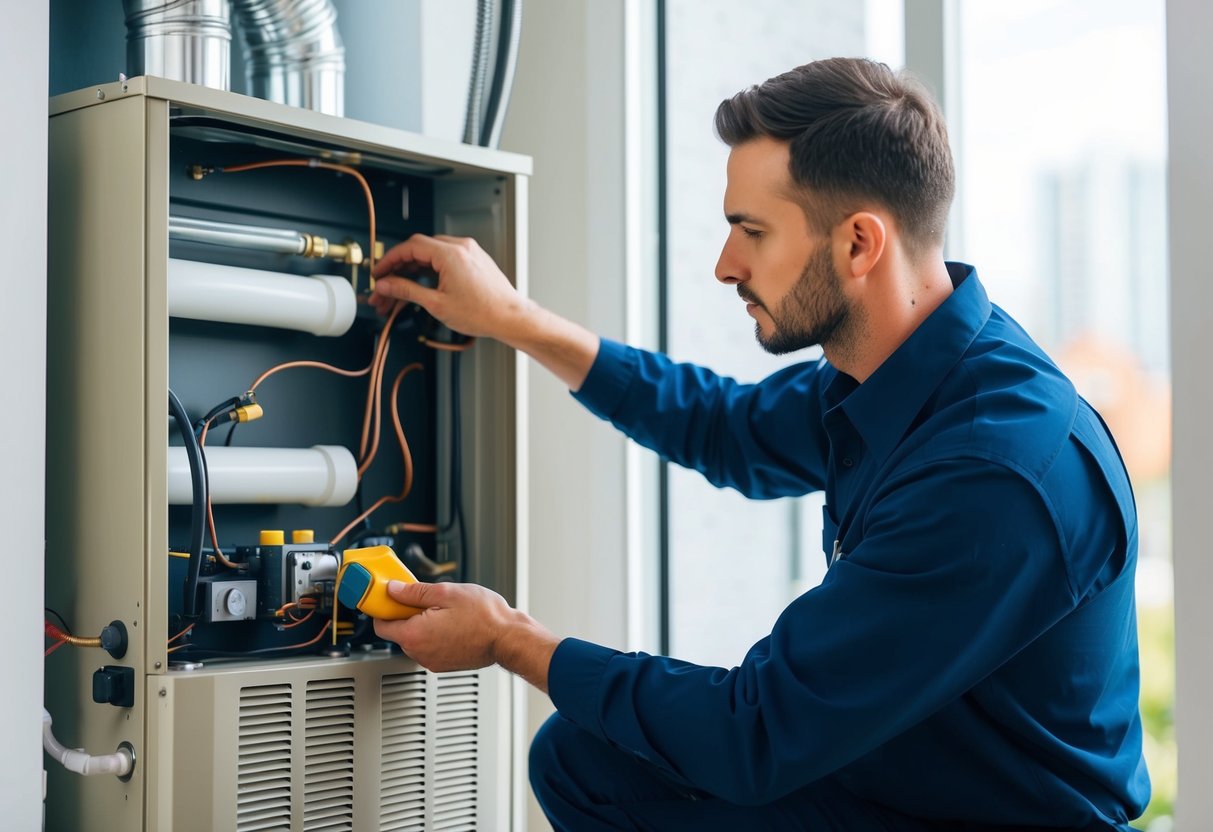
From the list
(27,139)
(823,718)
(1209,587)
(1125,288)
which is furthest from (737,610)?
(27,139)

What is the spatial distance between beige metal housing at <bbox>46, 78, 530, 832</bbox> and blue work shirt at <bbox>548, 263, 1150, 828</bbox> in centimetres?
32

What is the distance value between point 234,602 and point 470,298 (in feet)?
1.63

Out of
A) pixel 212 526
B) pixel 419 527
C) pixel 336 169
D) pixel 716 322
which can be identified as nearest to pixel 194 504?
pixel 212 526

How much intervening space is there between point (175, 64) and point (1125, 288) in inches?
54.1

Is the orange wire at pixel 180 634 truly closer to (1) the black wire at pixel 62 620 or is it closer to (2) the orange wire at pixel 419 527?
(1) the black wire at pixel 62 620

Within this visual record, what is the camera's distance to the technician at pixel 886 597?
46.9 inches

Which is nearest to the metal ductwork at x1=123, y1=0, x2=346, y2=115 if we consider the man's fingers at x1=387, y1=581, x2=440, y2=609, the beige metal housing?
the beige metal housing

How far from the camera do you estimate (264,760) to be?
1.44m

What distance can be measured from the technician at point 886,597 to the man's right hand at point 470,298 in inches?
14.0

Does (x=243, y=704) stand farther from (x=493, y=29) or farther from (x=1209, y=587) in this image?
(x=1209, y=587)

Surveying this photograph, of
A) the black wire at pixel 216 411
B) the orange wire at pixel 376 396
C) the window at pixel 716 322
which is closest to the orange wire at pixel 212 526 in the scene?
the black wire at pixel 216 411

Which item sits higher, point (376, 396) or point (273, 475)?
point (376, 396)

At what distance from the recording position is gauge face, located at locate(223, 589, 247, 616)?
1.49 metres

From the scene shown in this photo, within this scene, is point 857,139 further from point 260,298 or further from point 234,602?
point 234,602
